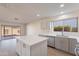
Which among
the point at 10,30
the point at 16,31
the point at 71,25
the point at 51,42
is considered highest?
the point at 71,25

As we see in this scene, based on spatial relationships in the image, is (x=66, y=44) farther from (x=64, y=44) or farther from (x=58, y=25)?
(x=58, y=25)

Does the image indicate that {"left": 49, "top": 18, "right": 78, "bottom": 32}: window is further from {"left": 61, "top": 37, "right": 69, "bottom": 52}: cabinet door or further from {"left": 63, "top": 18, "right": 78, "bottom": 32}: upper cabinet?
{"left": 61, "top": 37, "right": 69, "bottom": 52}: cabinet door

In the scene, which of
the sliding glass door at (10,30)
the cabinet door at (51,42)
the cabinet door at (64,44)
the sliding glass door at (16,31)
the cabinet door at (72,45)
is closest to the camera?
the cabinet door at (72,45)

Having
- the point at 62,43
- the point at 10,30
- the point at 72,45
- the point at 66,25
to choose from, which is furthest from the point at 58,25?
the point at 10,30

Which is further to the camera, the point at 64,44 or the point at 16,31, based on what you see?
the point at 16,31

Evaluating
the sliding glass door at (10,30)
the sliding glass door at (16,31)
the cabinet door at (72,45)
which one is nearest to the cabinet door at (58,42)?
the cabinet door at (72,45)

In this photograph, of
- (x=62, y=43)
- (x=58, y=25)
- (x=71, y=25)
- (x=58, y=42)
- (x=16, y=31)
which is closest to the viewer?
(x=62, y=43)

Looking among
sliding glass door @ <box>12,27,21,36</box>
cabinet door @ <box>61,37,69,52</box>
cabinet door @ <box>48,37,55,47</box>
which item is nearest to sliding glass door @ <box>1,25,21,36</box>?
sliding glass door @ <box>12,27,21,36</box>

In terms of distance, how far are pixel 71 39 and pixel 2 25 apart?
8.18 m

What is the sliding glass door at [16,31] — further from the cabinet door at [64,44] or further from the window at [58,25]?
the cabinet door at [64,44]

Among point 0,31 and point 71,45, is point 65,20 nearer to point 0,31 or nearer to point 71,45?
point 71,45

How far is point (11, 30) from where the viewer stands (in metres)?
11.5

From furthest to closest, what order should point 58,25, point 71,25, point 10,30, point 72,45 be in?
point 10,30 < point 58,25 < point 71,25 < point 72,45

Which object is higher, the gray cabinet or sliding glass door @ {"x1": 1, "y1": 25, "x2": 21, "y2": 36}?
sliding glass door @ {"x1": 1, "y1": 25, "x2": 21, "y2": 36}
